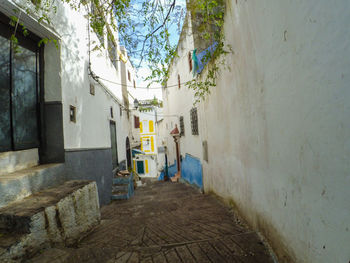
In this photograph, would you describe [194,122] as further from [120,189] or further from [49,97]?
[49,97]

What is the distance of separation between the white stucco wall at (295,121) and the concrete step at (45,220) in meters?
2.85

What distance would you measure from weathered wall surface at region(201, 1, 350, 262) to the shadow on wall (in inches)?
177

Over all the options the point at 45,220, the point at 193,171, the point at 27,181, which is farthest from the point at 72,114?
the point at 193,171

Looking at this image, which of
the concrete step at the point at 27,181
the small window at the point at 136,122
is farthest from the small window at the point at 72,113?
the small window at the point at 136,122

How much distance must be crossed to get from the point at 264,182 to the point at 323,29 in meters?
2.03

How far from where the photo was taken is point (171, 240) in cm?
324

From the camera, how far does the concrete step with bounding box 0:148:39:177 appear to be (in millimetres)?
3143

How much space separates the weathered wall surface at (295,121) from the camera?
1485mm

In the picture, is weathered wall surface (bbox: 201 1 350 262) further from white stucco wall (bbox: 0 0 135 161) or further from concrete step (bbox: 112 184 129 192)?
concrete step (bbox: 112 184 129 192)

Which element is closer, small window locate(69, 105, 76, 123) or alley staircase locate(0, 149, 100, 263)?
alley staircase locate(0, 149, 100, 263)

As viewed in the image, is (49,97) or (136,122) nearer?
(49,97)

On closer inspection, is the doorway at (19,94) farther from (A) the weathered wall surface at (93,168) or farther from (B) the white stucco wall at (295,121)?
(B) the white stucco wall at (295,121)

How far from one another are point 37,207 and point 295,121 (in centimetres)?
320

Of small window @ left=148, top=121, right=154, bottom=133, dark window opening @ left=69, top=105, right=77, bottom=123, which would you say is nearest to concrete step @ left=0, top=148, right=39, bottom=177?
dark window opening @ left=69, top=105, right=77, bottom=123
